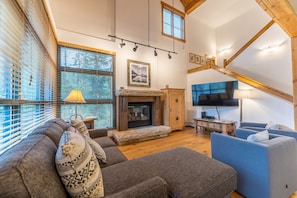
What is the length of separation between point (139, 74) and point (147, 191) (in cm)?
400

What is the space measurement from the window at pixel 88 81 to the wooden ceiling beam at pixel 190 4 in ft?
13.6

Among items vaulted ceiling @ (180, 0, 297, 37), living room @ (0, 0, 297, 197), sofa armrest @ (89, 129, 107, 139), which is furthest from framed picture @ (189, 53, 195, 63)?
sofa armrest @ (89, 129, 107, 139)

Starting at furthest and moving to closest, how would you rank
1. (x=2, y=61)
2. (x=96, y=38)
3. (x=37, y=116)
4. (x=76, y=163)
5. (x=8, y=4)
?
(x=96, y=38)
(x=37, y=116)
(x=8, y=4)
(x=2, y=61)
(x=76, y=163)

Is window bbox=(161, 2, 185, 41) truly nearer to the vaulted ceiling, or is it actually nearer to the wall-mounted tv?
the wall-mounted tv

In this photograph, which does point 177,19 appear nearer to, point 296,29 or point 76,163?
point 296,29

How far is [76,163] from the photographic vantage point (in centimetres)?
77

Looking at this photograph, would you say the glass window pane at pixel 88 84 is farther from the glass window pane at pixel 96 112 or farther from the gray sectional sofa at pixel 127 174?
the gray sectional sofa at pixel 127 174

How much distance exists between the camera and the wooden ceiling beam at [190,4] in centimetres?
544

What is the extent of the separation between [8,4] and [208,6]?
6.58m

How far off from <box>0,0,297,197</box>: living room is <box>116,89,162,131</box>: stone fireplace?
39 cm

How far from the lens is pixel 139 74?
4.59 metres

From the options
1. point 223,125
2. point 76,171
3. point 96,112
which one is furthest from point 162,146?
point 76,171

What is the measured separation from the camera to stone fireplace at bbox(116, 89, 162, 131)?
3.89 m

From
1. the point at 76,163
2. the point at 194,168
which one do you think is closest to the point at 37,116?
the point at 76,163
